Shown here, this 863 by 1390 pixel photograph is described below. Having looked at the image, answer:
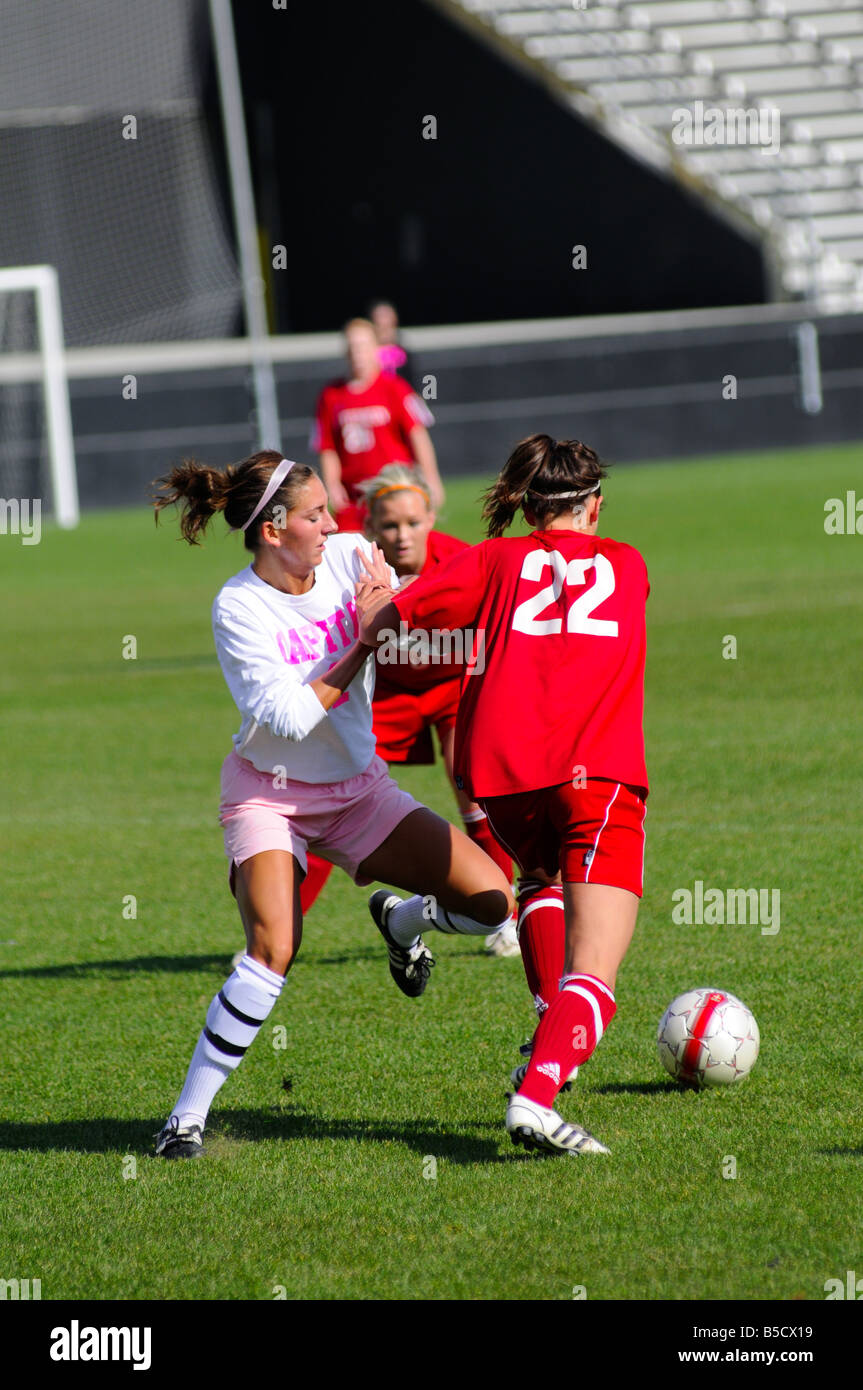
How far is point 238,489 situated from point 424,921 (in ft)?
4.30

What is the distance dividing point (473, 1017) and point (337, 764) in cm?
125

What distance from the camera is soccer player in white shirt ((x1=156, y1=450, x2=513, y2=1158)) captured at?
449cm

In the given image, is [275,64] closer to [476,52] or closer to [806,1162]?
[476,52]

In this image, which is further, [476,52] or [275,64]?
[275,64]

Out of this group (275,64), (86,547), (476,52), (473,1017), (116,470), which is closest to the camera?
(473,1017)

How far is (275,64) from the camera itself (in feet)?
110

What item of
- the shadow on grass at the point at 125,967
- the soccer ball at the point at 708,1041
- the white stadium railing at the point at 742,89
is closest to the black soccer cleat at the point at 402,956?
the soccer ball at the point at 708,1041

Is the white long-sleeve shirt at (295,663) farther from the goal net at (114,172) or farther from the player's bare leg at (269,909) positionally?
the goal net at (114,172)

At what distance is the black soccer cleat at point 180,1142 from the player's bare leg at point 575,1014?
32.6 inches

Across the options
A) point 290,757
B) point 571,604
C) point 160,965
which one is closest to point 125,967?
point 160,965

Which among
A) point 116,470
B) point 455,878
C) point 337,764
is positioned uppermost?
point 116,470

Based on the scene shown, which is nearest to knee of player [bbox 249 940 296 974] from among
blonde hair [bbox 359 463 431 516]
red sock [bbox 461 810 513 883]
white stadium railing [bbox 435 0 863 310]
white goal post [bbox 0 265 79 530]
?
red sock [bbox 461 810 513 883]

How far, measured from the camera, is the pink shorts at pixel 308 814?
4.59 meters
